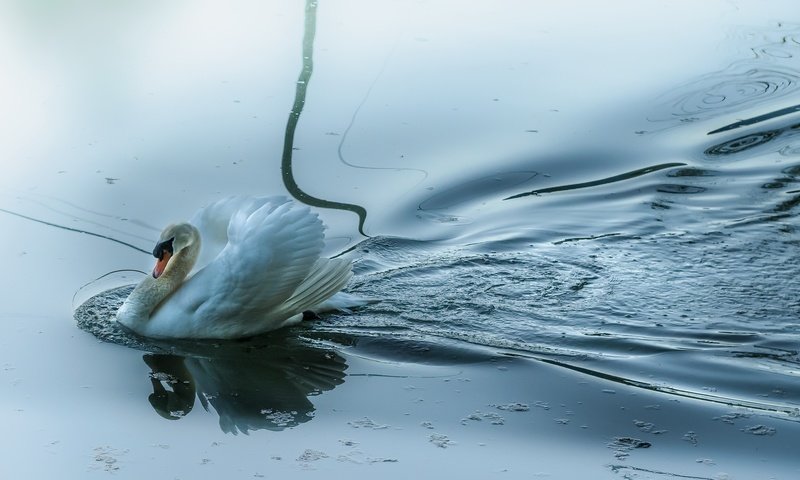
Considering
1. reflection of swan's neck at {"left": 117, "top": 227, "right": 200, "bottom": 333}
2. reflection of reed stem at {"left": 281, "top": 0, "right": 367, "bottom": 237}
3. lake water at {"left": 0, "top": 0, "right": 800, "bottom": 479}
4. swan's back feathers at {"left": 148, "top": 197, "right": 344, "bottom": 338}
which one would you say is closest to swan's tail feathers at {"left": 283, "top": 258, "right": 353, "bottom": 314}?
swan's back feathers at {"left": 148, "top": 197, "right": 344, "bottom": 338}

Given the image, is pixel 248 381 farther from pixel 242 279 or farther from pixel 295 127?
pixel 295 127

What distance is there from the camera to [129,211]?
7785mm

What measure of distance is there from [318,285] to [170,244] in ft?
2.60

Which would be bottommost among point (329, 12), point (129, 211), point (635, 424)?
point (635, 424)

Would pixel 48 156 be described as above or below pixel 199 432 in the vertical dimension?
above

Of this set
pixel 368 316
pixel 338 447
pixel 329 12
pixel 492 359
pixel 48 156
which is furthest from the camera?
pixel 329 12

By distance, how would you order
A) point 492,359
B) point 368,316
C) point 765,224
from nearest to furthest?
point 492,359 < point 368,316 < point 765,224

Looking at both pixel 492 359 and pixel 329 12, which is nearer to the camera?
pixel 492 359

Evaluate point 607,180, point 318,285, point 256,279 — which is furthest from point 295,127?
point 256,279

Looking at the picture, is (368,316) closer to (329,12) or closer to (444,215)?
(444,215)

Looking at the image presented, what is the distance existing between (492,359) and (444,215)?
5.94ft

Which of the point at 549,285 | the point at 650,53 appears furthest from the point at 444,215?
the point at 650,53

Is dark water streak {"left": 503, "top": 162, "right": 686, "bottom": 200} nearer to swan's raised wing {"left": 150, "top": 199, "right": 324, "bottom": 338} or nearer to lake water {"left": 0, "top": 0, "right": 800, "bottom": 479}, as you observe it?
lake water {"left": 0, "top": 0, "right": 800, "bottom": 479}

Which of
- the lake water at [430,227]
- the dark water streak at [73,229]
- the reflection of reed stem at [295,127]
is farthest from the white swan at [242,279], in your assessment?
the reflection of reed stem at [295,127]
